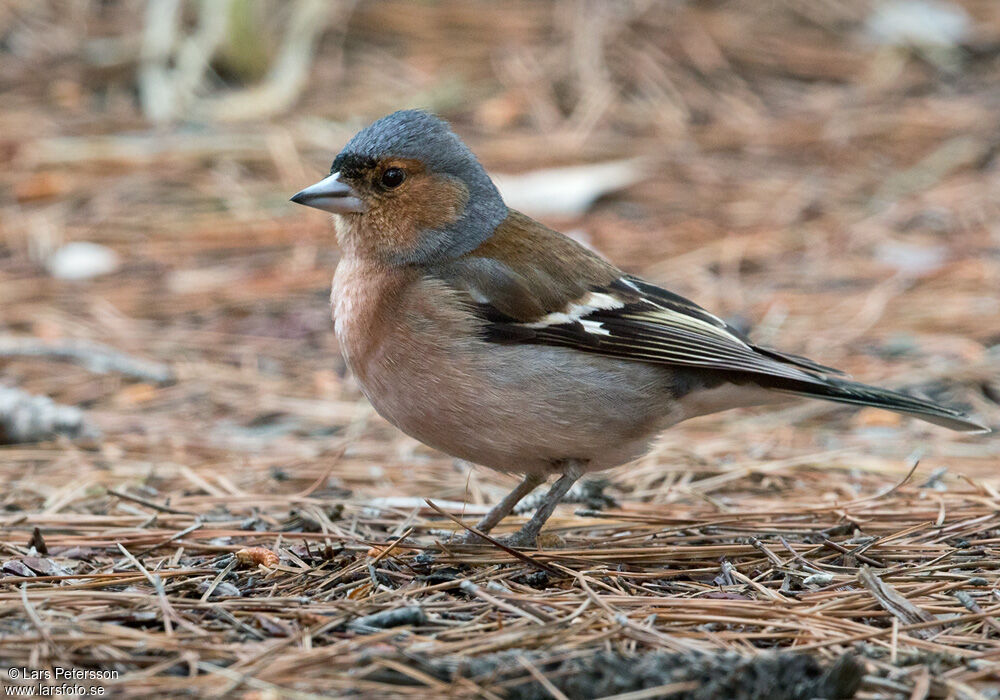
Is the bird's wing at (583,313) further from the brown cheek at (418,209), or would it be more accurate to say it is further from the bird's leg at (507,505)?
the bird's leg at (507,505)

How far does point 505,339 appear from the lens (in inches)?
144

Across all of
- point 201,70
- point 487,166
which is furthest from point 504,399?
point 201,70

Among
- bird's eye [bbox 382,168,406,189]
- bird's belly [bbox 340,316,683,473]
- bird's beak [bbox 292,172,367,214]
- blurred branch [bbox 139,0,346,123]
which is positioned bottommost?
bird's belly [bbox 340,316,683,473]

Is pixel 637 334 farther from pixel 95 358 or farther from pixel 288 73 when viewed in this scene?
pixel 288 73

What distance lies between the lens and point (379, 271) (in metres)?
3.79

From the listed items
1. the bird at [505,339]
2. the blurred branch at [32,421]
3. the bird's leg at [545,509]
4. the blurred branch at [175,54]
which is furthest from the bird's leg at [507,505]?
the blurred branch at [175,54]

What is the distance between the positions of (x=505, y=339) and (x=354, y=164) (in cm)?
82

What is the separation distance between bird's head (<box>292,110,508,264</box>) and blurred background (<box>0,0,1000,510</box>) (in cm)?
98

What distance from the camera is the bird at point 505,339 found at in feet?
11.7

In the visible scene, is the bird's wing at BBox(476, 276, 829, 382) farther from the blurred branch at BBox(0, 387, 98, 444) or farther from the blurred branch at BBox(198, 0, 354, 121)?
the blurred branch at BBox(198, 0, 354, 121)

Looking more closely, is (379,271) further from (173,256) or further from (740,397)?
(173,256)

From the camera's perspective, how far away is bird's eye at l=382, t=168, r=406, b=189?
3920mm

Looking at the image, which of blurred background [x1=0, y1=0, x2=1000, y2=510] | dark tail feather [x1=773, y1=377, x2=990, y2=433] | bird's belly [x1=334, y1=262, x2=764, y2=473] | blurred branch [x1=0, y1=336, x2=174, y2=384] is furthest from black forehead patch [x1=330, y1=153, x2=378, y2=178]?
blurred branch [x1=0, y1=336, x2=174, y2=384]

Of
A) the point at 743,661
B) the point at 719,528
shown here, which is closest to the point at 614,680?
the point at 743,661
